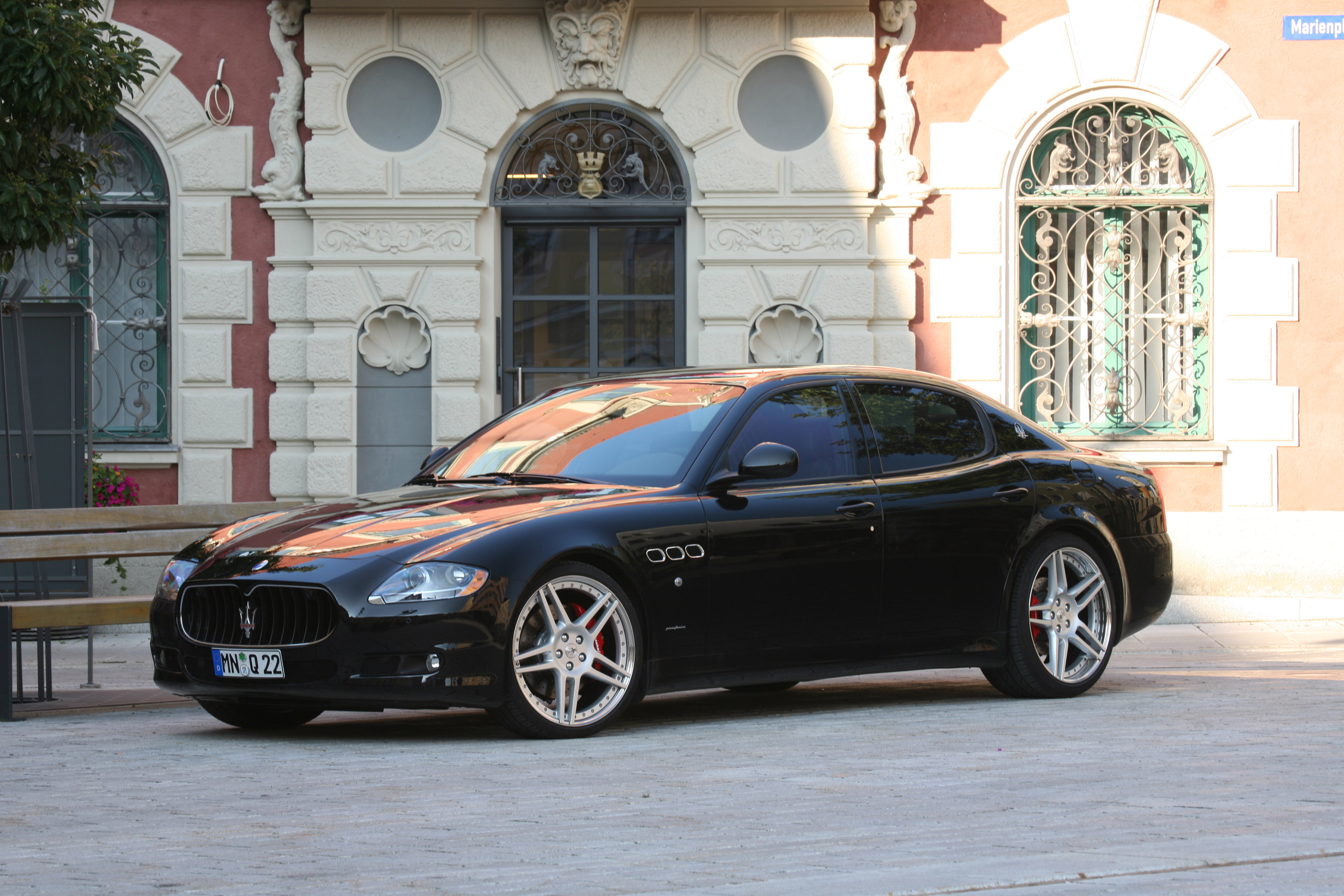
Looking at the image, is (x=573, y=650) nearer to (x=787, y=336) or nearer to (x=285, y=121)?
(x=787, y=336)

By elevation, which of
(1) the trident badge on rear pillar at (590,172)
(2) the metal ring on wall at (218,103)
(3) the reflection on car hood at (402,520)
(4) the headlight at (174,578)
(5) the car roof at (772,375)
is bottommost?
(4) the headlight at (174,578)

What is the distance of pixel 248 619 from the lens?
6.89 metres

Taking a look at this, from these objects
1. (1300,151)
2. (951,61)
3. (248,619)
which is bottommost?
(248,619)

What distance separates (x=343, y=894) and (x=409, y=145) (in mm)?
11117

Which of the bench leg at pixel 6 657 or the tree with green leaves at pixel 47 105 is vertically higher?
the tree with green leaves at pixel 47 105

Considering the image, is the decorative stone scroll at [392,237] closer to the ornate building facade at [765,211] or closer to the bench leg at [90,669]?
the ornate building facade at [765,211]

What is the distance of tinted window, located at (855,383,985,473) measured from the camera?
8117 millimetres

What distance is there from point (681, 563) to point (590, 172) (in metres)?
8.12

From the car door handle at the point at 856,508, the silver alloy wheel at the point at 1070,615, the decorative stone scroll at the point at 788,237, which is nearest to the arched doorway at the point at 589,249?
the decorative stone scroll at the point at 788,237

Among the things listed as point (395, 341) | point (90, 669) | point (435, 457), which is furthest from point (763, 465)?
point (395, 341)

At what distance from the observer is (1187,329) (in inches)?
585

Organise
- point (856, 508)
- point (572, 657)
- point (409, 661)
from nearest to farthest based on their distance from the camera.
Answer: point (409, 661)
point (572, 657)
point (856, 508)

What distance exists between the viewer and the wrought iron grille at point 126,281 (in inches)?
575

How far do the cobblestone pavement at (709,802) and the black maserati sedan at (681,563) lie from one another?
276 mm
